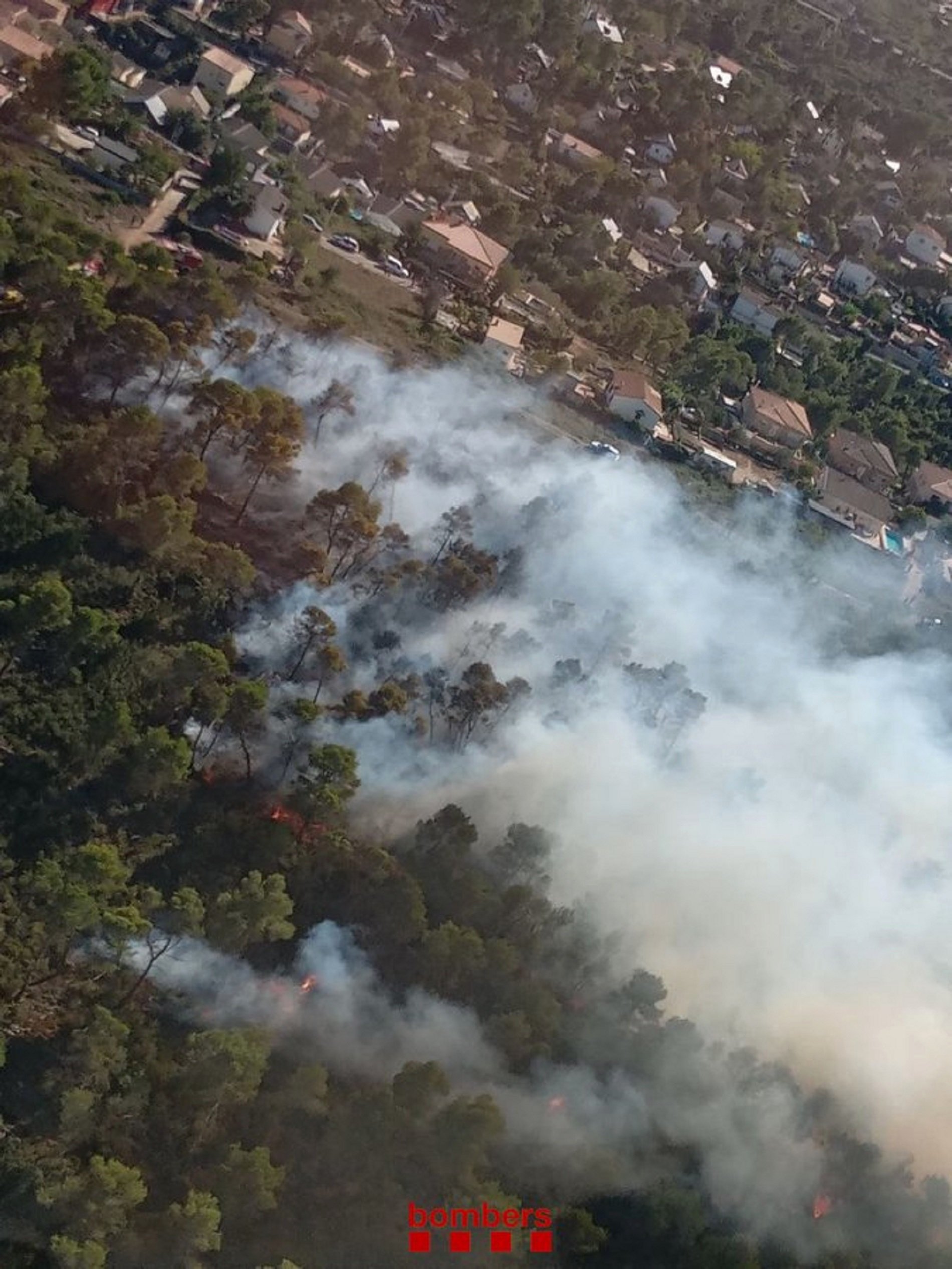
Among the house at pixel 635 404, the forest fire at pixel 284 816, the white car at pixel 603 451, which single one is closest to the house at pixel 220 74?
the house at pixel 635 404

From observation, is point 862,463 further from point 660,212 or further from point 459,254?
point 660,212

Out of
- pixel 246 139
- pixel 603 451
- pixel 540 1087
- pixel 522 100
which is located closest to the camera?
pixel 540 1087

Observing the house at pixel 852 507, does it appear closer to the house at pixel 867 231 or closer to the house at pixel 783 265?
the house at pixel 783 265

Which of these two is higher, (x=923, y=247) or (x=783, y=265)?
(x=923, y=247)

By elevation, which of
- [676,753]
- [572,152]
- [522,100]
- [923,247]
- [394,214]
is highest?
[923,247]

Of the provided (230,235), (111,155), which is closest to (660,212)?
(230,235)

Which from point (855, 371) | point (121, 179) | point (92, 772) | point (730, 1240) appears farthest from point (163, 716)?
point (855, 371)
